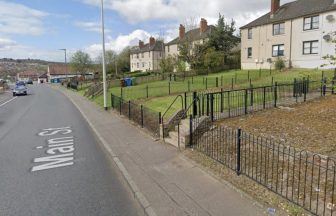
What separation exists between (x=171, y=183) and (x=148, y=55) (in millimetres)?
71176

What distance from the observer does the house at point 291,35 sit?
30.8 m

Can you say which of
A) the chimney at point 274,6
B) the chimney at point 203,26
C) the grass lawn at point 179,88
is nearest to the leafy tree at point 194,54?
the chimney at point 274,6

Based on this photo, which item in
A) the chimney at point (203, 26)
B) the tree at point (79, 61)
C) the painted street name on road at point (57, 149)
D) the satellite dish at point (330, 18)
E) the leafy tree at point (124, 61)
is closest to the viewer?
the painted street name on road at point (57, 149)

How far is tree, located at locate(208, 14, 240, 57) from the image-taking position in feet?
149

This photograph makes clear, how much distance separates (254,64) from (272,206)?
3755 cm

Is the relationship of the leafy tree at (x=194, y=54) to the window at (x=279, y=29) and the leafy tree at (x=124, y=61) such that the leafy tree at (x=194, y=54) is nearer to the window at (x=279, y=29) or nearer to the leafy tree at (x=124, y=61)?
the window at (x=279, y=29)

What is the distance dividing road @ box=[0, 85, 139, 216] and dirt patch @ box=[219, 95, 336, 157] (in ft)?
14.3

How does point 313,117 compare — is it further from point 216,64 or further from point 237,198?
point 216,64

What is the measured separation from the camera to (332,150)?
660cm

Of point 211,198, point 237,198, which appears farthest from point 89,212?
point 237,198

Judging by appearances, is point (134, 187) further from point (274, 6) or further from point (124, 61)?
point (124, 61)

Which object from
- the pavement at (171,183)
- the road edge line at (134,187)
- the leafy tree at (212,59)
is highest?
the leafy tree at (212,59)

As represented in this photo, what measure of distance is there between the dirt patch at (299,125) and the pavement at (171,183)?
251cm

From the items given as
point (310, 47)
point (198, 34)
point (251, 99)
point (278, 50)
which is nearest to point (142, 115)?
point (251, 99)
